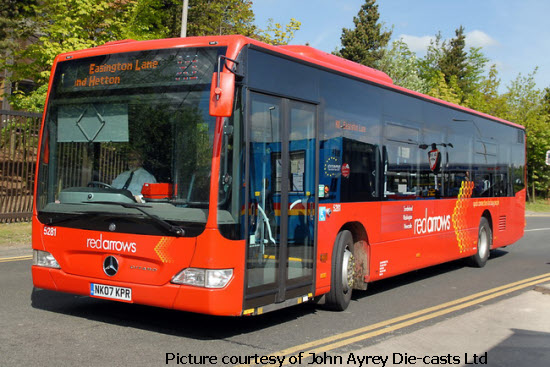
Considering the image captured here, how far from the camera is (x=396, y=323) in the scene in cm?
782

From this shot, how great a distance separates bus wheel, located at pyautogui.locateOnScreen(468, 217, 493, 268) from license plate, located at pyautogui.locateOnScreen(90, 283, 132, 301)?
888cm

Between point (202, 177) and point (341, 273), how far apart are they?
282 cm

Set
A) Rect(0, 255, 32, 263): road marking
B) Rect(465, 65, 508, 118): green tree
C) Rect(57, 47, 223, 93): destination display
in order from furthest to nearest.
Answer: Rect(465, 65, 508, 118): green tree < Rect(0, 255, 32, 263): road marking < Rect(57, 47, 223, 93): destination display

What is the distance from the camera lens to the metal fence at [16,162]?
669 inches

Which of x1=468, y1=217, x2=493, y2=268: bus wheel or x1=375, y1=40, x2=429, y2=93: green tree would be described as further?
x1=375, y1=40, x2=429, y2=93: green tree

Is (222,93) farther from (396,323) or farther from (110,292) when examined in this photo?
(396,323)

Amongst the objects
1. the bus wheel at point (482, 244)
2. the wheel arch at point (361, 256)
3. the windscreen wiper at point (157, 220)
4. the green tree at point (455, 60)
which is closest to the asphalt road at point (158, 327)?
the wheel arch at point (361, 256)

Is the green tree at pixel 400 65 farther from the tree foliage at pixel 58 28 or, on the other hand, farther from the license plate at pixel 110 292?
the license plate at pixel 110 292

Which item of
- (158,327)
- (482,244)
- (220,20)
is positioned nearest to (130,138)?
(158,327)

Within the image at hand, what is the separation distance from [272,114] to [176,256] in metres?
1.88

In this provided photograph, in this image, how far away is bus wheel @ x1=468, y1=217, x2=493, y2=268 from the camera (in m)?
13.6

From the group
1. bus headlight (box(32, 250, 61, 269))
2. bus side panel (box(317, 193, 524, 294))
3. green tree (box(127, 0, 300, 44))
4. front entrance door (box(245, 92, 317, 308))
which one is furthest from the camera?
green tree (box(127, 0, 300, 44))

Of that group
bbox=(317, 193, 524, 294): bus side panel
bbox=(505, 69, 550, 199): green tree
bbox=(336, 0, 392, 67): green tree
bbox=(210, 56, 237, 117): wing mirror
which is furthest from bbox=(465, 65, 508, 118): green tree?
bbox=(210, 56, 237, 117): wing mirror

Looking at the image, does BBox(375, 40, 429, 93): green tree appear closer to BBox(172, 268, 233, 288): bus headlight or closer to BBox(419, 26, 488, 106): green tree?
BBox(419, 26, 488, 106): green tree
